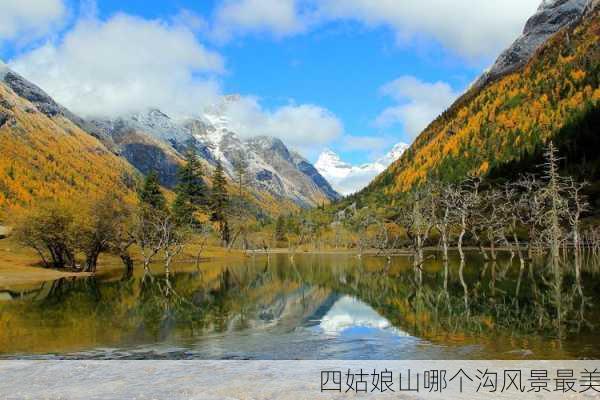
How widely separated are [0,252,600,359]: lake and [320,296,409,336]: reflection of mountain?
0.28ft

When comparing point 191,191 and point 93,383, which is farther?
point 191,191

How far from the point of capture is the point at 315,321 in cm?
3622

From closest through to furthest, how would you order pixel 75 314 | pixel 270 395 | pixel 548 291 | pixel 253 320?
pixel 270 395
pixel 253 320
pixel 75 314
pixel 548 291

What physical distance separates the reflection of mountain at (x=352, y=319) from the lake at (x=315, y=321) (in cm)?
9

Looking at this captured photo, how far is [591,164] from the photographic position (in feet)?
534

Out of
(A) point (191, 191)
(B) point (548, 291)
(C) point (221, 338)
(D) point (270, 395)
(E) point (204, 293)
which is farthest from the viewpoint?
(A) point (191, 191)

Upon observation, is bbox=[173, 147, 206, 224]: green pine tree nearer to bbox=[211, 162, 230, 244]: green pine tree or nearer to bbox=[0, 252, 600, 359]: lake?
bbox=[211, 162, 230, 244]: green pine tree

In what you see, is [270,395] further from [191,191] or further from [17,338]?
[191,191]

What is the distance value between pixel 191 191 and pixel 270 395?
141520mm

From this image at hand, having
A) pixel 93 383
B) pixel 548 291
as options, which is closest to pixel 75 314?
pixel 93 383

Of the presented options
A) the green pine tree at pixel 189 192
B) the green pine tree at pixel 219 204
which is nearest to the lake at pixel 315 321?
the green pine tree at pixel 189 192

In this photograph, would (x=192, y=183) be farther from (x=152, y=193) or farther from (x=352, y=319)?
(x=352, y=319)

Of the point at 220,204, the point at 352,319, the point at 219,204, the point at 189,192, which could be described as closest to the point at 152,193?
the point at 189,192

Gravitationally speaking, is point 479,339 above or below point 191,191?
below
